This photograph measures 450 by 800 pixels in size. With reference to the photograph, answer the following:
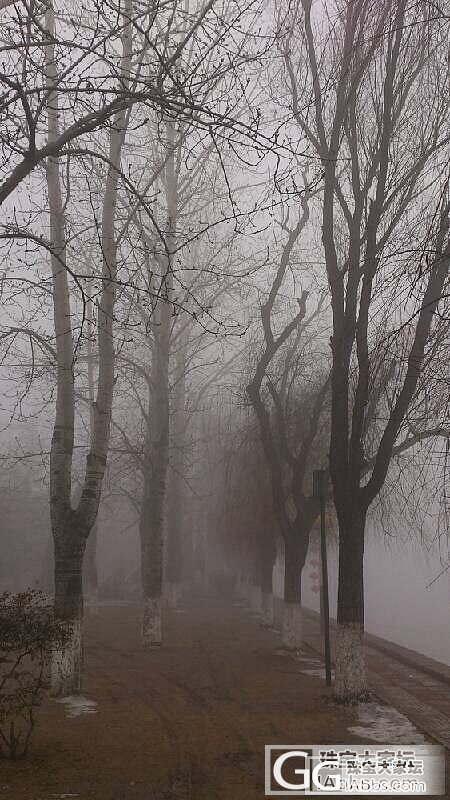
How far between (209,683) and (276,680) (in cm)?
110

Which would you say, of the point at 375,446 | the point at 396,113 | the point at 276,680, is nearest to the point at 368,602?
the point at 375,446

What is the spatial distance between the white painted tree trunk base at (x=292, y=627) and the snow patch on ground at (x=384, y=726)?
5.53 metres

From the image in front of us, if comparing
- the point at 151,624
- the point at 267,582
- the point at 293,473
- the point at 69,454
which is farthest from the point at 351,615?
the point at 267,582

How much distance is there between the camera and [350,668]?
1007 centimetres

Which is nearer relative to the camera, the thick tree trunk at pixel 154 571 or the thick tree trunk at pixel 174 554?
the thick tree trunk at pixel 154 571

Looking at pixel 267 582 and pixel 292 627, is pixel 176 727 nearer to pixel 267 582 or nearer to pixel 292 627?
pixel 292 627

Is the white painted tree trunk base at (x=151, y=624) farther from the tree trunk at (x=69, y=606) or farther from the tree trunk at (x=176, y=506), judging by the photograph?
the tree trunk at (x=176, y=506)

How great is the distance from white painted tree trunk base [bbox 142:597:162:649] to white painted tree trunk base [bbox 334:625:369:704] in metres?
6.49

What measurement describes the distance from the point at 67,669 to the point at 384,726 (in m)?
4.25

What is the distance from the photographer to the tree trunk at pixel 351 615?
33.0ft

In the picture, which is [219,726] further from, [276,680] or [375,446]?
[375,446]

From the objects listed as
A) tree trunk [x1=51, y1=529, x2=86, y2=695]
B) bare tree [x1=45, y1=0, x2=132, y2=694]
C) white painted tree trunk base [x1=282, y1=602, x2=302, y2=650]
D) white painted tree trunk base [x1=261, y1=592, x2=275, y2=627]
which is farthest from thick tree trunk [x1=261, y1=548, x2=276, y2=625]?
tree trunk [x1=51, y1=529, x2=86, y2=695]

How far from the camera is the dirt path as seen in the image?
21.0 feet

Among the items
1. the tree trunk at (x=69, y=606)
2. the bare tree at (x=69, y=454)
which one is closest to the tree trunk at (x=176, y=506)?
the bare tree at (x=69, y=454)
